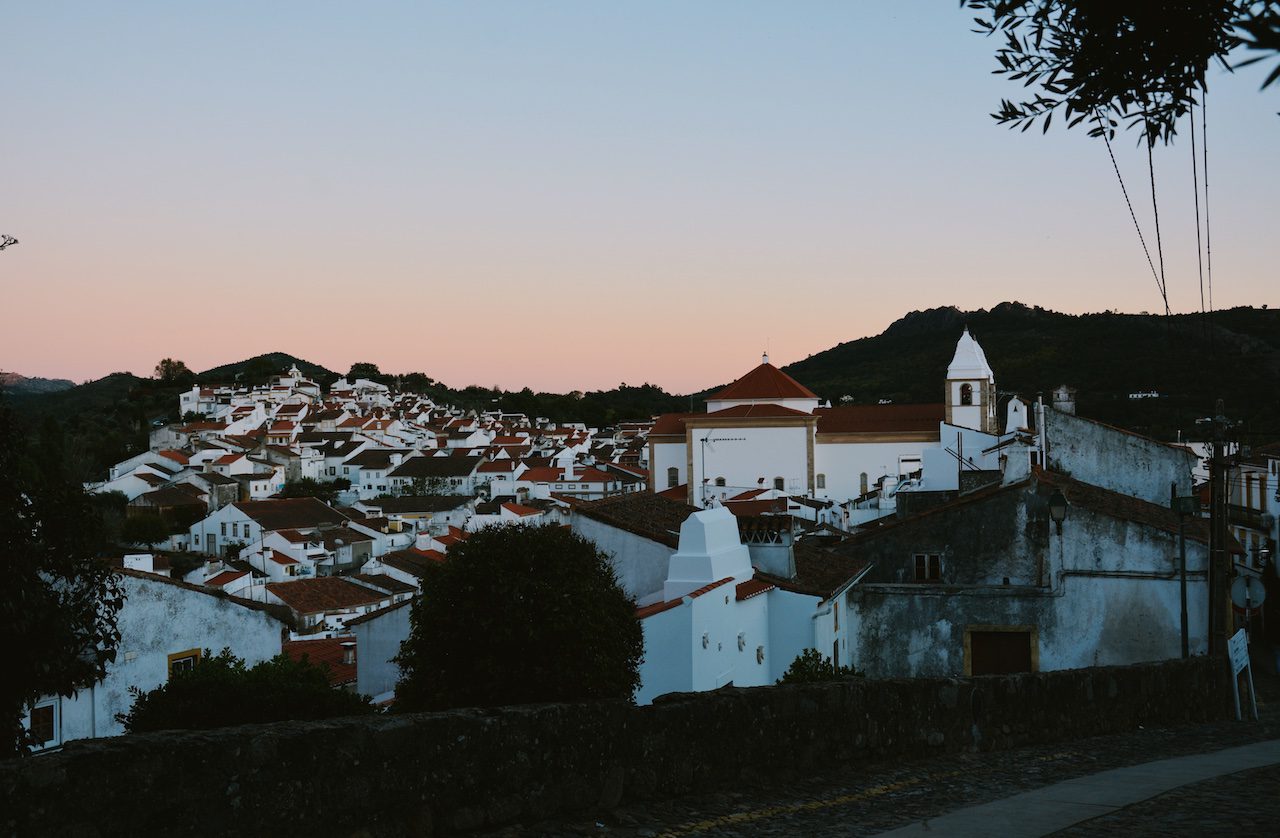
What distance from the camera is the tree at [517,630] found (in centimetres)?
Result: 954

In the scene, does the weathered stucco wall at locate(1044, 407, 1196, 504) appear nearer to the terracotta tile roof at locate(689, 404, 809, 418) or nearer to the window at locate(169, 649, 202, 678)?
the window at locate(169, 649, 202, 678)

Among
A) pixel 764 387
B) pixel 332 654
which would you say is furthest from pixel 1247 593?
pixel 764 387

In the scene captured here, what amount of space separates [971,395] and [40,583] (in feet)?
172

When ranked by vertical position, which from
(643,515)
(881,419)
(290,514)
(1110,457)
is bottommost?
(290,514)

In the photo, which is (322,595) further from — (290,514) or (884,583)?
(290,514)

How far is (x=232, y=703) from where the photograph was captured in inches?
400

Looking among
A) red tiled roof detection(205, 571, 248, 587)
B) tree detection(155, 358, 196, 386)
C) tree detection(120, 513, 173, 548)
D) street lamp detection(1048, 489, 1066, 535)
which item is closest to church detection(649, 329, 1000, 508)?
red tiled roof detection(205, 571, 248, 587)

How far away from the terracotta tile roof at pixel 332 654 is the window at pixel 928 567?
9015mm

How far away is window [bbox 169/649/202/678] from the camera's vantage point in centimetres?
1413

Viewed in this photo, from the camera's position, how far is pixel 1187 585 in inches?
602

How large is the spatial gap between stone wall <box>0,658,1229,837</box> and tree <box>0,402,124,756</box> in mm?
4488

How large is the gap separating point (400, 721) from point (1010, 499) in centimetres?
1321

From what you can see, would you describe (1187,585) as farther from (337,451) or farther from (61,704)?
(337,451)

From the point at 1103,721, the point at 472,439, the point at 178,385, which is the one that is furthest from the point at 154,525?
the point at 178,385
